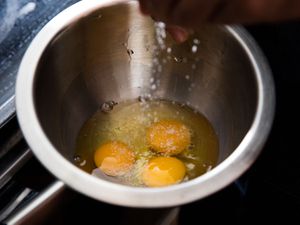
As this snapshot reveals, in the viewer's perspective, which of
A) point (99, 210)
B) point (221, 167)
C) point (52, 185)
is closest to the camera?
point (221, 167)

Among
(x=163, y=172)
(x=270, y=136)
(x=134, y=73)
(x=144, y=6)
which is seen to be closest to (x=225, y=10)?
(x=144, y=6)

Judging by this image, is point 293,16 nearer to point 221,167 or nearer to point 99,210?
point 221,167

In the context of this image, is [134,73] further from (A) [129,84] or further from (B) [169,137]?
(B) [169,137]

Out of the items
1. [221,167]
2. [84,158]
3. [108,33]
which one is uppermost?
[108,33]

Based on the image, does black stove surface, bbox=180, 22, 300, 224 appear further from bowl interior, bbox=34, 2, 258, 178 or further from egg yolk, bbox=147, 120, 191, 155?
egg yolk, bbox=147, 120, 191, 155

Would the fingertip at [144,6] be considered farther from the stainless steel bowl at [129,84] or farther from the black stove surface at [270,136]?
the black stove surface at [270,136]

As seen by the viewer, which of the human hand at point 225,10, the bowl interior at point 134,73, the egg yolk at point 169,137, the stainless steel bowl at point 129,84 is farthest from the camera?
the egg yolk at point 169,137

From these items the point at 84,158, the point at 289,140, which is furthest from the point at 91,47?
the point at 289,140

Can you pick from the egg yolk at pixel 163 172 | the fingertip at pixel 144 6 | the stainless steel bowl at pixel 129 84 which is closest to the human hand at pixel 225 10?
the fingertip at pixel 144 6
